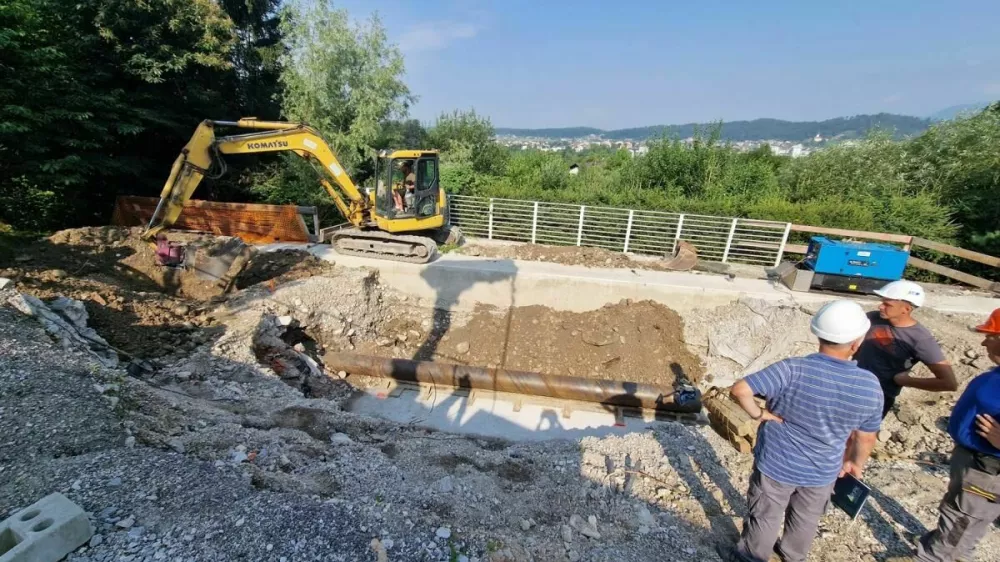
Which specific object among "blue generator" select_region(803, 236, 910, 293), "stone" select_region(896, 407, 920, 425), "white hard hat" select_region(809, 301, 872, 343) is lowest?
"stone" select_region(896, 407, 920, 425)

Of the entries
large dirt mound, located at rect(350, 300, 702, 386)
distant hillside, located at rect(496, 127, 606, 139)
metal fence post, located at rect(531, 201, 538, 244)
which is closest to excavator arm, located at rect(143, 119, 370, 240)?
large dirt mound, located at rect(350, 300, 702, 386)

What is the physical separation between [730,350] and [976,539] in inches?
216

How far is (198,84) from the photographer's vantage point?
458 inches

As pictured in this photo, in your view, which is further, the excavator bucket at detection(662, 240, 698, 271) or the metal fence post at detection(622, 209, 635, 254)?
the metal fence post at detection(622, 209, 635, 254)

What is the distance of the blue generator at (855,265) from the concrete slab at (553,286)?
39 centimetres

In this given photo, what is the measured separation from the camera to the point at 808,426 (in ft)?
7.70

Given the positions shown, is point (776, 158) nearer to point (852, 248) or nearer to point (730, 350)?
point (852, 248)

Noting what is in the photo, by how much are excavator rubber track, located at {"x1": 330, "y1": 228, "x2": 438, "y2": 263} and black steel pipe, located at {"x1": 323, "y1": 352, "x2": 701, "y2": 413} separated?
3058 millimetres

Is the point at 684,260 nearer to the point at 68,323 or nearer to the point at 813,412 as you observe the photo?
the point at 813,412

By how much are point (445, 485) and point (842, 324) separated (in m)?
2.97

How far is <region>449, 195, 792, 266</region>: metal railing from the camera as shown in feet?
35.3

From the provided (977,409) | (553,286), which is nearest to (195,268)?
(553,286)

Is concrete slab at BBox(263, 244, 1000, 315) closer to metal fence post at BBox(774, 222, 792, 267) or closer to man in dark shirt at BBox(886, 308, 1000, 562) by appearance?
metal fence post at BBox(774, 222, 792, 267)

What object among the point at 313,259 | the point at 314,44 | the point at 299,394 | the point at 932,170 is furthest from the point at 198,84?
the point at 932,170
